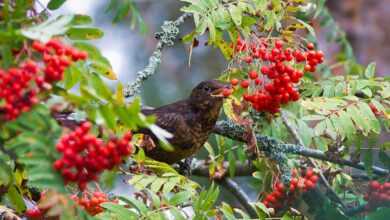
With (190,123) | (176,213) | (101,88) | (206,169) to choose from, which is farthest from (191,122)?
(101,88)

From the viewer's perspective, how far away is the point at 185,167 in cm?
397

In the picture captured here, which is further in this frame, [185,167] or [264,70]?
[185,167]

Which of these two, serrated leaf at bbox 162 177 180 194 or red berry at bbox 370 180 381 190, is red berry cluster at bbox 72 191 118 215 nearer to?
serrated leaf at bbox 162 177 180 194

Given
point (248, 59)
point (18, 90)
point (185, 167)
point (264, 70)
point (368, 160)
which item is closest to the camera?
point (18, 90)

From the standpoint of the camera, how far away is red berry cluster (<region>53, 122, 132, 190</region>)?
170 cm

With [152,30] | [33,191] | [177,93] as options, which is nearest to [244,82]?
[33,191]

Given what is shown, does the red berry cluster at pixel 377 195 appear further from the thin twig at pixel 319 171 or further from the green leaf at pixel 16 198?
the green leaf at pixel 16 198

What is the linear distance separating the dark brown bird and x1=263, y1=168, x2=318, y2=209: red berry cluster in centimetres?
66

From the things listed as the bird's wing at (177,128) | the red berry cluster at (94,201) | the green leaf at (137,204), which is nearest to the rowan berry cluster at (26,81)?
the red berry cluster at (94,201)

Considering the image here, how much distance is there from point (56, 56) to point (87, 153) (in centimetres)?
21

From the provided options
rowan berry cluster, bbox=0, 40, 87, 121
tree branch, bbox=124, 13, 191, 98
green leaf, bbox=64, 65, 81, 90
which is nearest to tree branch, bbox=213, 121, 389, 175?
tree branch, bbox=124, 13, 191, 98

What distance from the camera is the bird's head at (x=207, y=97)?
372 cm

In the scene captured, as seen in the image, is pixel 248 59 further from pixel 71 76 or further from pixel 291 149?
pixel 71 76

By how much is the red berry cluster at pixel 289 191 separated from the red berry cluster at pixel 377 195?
211 millimetres
